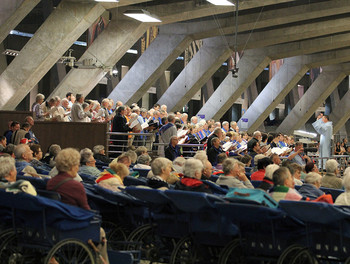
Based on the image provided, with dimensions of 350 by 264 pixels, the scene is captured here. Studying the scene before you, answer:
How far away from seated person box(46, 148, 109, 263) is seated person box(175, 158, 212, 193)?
127 centimetres

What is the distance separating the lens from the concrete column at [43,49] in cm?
1869

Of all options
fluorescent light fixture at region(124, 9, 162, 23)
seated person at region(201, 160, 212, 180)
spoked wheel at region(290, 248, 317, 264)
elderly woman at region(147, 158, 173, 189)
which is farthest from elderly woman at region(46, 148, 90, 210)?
fluorescent light fixture at region(124, 9, 162, 23)

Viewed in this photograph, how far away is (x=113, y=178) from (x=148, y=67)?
1766cm

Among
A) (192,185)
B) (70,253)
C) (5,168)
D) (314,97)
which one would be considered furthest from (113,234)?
(314,97)

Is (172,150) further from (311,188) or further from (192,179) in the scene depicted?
(192,179)

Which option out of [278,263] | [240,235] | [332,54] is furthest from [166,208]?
[332,54]

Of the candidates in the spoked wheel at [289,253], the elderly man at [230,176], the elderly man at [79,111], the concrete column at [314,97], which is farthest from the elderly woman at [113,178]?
the concrete column at [314,97]

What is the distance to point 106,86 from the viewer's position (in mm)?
36438

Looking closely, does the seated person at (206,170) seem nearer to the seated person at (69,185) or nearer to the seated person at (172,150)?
the seated person at (69,185)

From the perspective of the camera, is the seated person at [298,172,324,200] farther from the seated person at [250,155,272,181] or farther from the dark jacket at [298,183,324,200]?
the seated person at [250,155,272,181]

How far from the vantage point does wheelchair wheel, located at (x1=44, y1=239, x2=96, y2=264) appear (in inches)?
234

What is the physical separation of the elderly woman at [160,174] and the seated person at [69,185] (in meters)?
1.47

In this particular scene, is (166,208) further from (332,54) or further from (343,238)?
(332,54)

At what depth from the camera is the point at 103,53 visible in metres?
21.8
